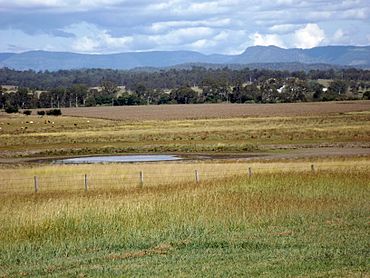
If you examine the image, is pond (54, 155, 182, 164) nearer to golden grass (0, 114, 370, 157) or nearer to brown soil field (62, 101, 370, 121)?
golden grass (0, 114, 370, 157)

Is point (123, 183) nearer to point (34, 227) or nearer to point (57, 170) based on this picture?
point (57, 170)

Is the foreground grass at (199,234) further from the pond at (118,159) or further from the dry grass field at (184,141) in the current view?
the dry grass field at (184,141)

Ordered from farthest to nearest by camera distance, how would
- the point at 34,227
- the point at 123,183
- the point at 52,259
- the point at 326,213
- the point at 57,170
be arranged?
1. the point at 57,170
2. the point at 123,183
3. the point at 326,213
4. the point at 34,227
5. the point at 52,259

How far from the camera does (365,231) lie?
1573cm

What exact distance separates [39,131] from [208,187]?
69807mm

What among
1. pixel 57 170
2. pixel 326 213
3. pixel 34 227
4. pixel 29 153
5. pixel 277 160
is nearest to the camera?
pixel 34 227

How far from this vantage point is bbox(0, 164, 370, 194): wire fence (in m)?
33.3

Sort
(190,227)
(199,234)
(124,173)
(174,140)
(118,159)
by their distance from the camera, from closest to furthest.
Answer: (199,234) < (190,227) < (124,173) < (118,159) < (174,140)

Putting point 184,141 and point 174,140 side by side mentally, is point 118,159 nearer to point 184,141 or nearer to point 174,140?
point 184,141

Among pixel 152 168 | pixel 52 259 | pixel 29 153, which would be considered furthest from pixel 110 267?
pixel 29 153

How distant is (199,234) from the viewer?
16719 millimetres

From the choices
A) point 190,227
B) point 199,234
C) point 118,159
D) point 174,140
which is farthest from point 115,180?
point 174,140

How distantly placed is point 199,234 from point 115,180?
20365 millimetres

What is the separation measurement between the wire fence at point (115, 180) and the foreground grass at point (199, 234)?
725 centimetres
